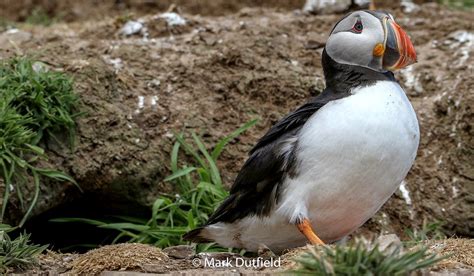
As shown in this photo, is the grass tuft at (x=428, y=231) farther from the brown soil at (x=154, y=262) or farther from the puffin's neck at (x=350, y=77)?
the puffin's neck at (x=350, y=77)

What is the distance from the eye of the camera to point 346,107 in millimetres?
4555

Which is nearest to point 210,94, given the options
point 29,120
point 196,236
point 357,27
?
point 29,120

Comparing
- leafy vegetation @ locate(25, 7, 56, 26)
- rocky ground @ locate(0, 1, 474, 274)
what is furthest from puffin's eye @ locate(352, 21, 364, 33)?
leafy vegetation @ locate(25, 7, 56, 26)

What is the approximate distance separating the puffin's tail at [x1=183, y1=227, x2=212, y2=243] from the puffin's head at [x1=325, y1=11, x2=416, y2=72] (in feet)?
4.24

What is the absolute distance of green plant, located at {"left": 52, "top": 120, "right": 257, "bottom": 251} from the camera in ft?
19.3

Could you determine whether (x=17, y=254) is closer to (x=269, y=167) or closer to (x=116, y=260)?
(x=116, y=260)

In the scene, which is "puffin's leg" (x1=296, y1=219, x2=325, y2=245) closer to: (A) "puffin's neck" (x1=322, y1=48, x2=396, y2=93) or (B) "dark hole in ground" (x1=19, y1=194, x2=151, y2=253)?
(A) "puffin's neck" (x1=322, y1=48, x2=396, y2=93)

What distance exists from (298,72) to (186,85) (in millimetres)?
864

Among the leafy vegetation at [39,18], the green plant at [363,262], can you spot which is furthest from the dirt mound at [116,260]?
the leafy vegetation at [39,18]

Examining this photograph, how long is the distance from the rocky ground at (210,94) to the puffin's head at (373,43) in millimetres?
1636

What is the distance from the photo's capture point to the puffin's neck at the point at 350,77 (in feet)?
15.5

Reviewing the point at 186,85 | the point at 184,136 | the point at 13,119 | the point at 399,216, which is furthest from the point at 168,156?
the point at 399,216

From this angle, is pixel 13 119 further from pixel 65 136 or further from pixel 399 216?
pixel 399 216

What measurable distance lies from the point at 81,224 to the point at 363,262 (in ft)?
10.8
